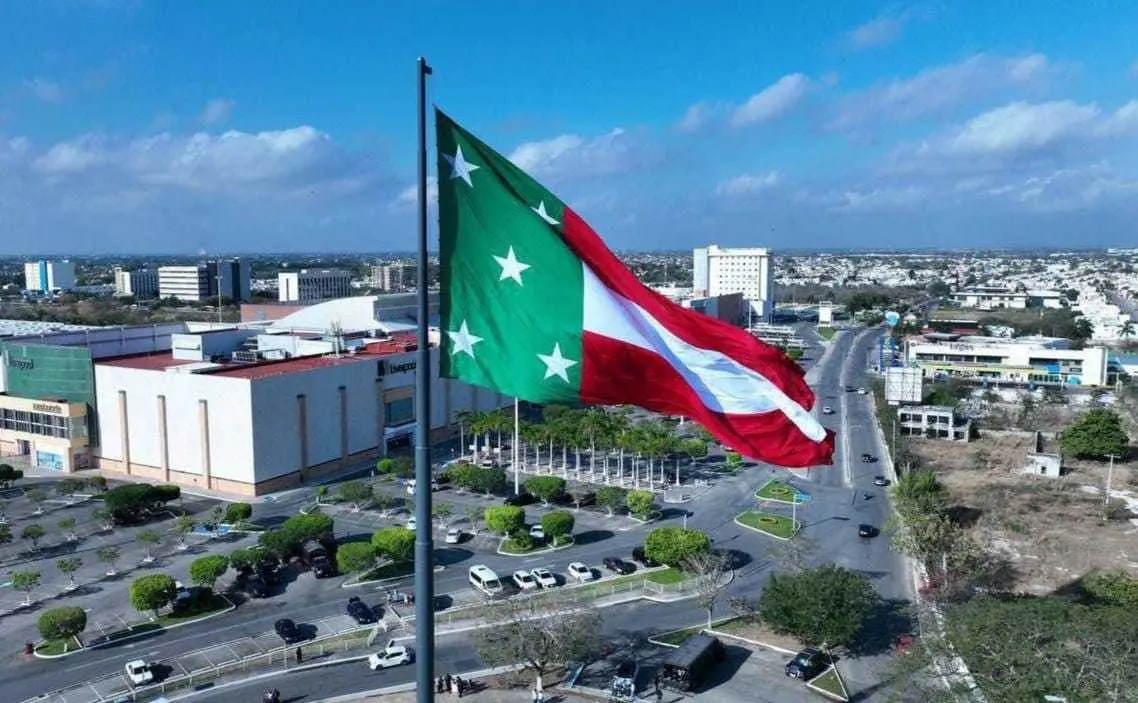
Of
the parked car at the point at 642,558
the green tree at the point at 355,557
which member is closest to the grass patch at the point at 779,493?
the parked car at the point at 642,558

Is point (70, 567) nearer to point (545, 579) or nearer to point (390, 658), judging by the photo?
point (390, 658)

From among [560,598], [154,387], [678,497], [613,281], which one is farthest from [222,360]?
[613,281]

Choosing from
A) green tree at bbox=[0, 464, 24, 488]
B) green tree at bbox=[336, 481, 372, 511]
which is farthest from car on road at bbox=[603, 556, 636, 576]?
green tree at bbox=[0, 464, 24, 488]

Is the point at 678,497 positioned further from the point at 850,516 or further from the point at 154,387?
the point at 154,387

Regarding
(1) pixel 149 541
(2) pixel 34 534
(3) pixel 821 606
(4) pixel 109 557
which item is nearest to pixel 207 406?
(2) pixel 34 534

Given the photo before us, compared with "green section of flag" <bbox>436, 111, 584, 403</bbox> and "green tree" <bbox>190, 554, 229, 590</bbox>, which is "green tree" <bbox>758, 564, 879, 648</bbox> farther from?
"green tree" <bbox>190, 554, 229, 590</bbox>

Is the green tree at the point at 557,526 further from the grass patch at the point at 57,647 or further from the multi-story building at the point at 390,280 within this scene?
the multi-story building at the point at 390,280
